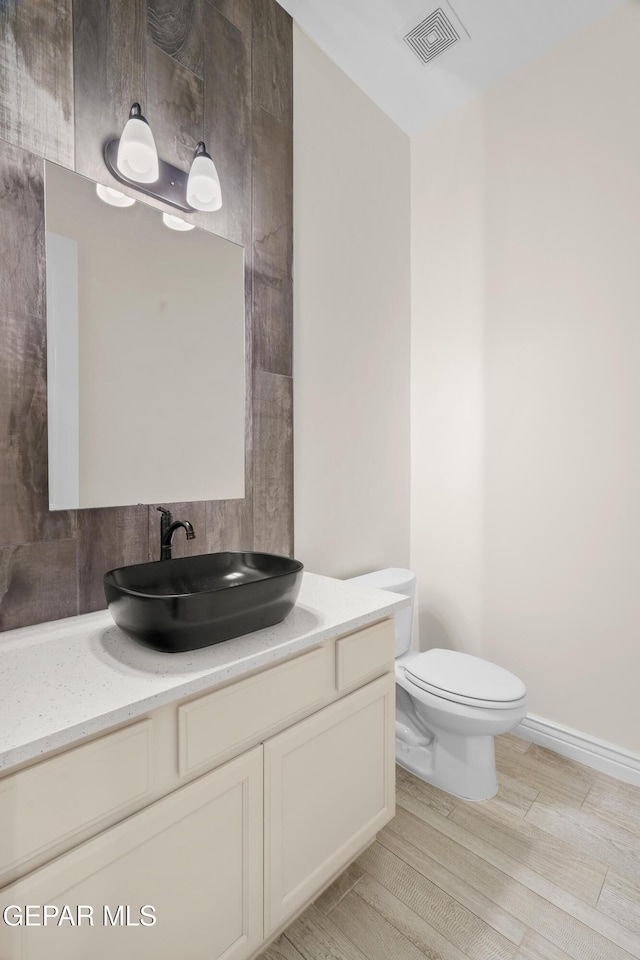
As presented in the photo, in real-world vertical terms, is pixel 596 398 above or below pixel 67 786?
above

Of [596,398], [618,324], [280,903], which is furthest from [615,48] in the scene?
[280,903]

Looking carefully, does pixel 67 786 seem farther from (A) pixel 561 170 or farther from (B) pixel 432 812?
(A) pixel 561 170

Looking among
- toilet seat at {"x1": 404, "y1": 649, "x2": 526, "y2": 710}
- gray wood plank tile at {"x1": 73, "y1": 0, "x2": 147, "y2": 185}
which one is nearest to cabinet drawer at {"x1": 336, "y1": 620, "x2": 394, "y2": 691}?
toilet seat at {"x1": 404, "y1": 649, "x2": 526, "y2": 710}

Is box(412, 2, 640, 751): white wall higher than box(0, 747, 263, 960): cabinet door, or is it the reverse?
box(412, 2, 640, 751): white wall

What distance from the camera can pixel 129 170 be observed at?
1308mm

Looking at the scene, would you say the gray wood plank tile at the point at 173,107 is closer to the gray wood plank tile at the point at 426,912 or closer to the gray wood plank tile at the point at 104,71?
the gray wood plank tile at the point at 104,71

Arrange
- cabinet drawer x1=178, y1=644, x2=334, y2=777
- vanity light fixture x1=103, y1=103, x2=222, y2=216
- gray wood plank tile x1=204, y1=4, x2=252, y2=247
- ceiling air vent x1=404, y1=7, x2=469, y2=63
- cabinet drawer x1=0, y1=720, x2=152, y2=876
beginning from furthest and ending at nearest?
ceiling air vent x1=404, y1=7, x2=469, y2=63, gray wood plank tile x1=204, y1=4, x2=252, y2=247, vanity light fixture x1=103, y1=103, x2=222, y2=216, cabinet drawer x1=178, y1=644, x2=334, y2=777, cabinet drawer x1=0, y1=720, x2=152, y2=876

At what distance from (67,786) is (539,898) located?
136 centimetres

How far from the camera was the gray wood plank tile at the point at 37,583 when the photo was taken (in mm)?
1130

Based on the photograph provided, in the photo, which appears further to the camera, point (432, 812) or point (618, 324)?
point (618, 324)

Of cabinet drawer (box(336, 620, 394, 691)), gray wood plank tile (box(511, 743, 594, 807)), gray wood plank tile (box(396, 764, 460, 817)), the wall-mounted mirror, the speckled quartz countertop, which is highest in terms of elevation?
the wall-mounted mirror

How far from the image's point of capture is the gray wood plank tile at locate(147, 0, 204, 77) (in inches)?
55.0

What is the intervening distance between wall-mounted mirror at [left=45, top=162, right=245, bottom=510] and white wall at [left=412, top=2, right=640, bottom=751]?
1.20 m

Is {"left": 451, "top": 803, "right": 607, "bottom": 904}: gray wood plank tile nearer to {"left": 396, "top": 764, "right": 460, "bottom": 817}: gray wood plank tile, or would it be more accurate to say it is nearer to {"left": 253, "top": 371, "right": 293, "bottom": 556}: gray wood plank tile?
{"left": 396, "top": 764, "right": 460, "bottom": 817}: gray wood plank tile
